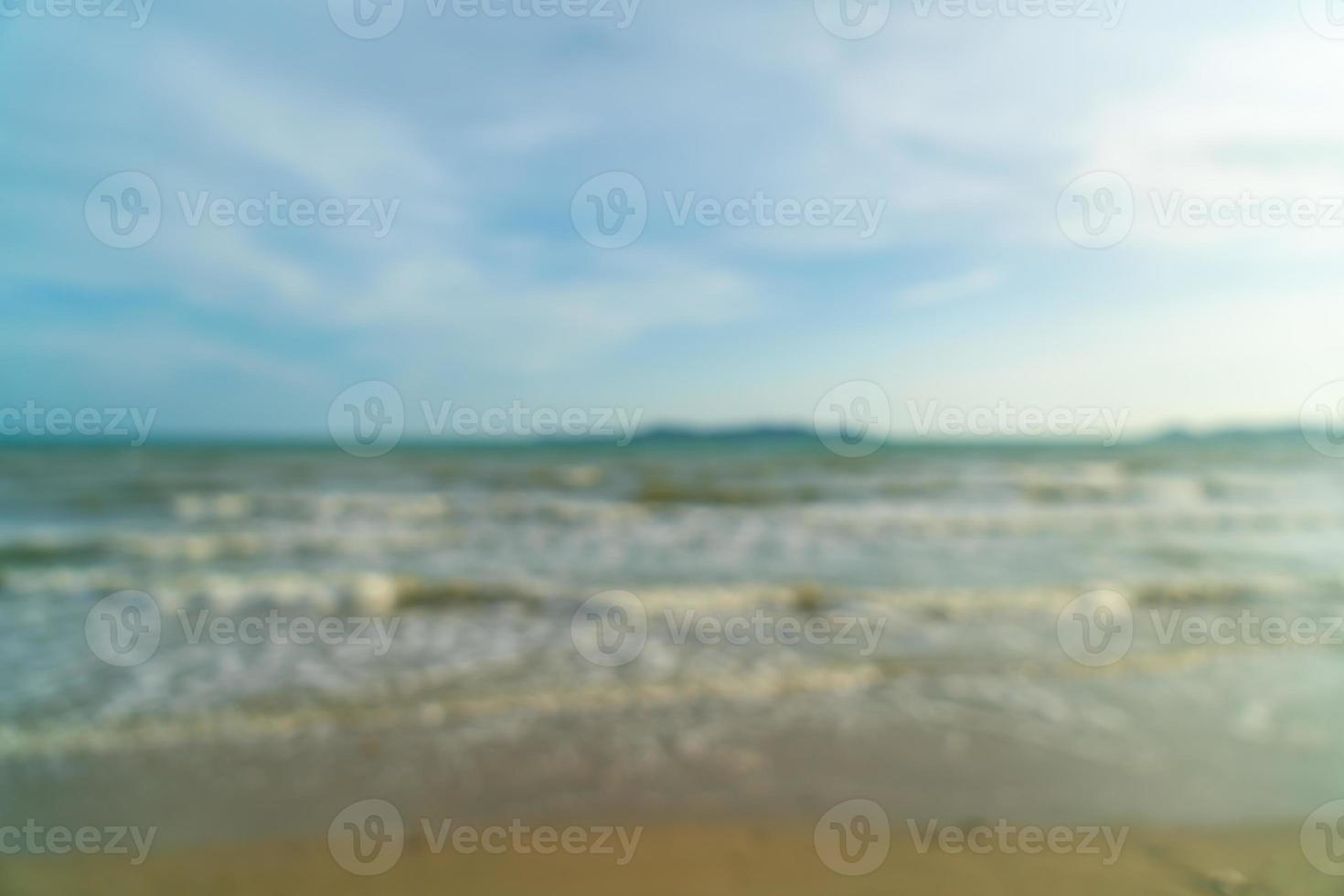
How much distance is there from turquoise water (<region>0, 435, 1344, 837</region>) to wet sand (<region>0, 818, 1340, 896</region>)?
0.90 ft

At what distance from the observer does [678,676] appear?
527cm

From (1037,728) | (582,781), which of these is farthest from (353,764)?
(1037,728)

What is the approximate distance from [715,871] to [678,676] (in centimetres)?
225

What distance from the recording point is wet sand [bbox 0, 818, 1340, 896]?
2.91 meters

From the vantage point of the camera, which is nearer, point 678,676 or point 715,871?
point 715,871

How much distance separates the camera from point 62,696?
4.79 m

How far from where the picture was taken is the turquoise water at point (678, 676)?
149 inches

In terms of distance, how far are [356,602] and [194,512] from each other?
9.24 m

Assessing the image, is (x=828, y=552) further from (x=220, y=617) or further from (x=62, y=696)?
(x=62, y=696)

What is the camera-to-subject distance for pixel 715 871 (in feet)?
9.92

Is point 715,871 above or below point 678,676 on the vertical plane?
below

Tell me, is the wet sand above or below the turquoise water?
below

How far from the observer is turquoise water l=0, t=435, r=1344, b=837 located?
3.79 metres

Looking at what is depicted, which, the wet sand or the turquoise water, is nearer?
the wet sand
